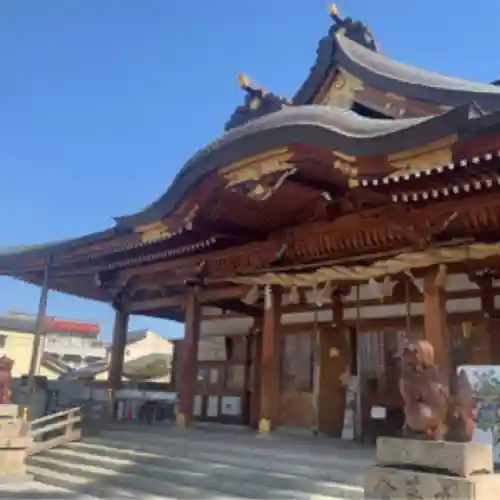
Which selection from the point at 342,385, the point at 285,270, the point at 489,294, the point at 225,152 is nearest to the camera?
the point at 225,152

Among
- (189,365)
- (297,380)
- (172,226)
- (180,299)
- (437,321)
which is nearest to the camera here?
(437,321)

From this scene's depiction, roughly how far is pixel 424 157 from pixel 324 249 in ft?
10.8

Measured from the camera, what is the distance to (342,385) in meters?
11.4

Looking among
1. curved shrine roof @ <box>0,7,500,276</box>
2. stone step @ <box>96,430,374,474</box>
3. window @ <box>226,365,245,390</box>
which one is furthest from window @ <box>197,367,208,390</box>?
curved shrine roof @ <box>0,7,500,276</box>

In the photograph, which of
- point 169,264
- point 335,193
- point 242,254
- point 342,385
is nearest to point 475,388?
point 335,193

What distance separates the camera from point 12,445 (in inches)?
370

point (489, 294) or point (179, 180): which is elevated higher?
point (179, 180)

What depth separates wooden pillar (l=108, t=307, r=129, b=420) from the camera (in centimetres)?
1270

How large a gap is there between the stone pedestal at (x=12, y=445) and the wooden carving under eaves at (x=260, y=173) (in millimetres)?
5483

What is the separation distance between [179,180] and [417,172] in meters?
4.15

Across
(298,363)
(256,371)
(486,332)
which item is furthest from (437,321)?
(256,371)

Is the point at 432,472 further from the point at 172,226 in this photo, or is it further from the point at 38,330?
the point at 38,330

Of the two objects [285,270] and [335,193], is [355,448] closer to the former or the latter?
[285,270]

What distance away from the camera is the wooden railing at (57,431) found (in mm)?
10219
